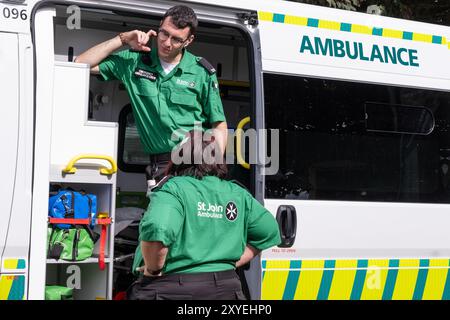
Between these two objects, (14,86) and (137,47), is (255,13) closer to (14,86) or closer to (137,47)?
A: (137,47)

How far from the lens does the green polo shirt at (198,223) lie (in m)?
3.50

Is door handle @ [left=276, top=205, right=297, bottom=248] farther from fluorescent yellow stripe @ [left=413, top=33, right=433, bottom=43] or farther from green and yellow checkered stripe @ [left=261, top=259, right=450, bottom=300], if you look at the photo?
fluorescent yellow stripe @ [left=413, top=33, right=433, bottom=43]

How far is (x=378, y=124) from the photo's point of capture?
541 centimetres

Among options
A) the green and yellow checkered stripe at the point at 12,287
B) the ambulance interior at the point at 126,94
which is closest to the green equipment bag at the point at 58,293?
the green and yellow checkered stripe at the point at 12,287

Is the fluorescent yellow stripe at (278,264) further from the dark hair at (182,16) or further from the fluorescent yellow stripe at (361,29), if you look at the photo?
the fluorescent yellow stripe at (361,29)

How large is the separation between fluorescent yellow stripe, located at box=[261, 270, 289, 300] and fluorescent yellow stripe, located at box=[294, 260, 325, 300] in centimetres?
11

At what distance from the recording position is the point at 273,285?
4848 mm

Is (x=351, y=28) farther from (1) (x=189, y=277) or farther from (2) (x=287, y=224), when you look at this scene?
(1) (x=189, y=277)

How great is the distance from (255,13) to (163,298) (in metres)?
2.03

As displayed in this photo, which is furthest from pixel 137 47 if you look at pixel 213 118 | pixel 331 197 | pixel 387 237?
pixel 387 237

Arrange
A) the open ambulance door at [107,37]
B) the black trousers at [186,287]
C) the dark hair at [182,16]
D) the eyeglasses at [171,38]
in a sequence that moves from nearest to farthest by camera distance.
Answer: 1. the black trousers at [186,287]
2. the open ambulance door at [107,37]
3. the dark hair at [182,16]
4. the eyeglasses at [171,38]

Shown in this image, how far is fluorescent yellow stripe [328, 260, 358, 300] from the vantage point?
16.5 feet

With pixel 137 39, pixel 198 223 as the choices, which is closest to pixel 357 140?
pixel 137 39

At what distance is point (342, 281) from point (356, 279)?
0.10m
